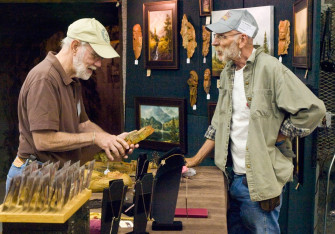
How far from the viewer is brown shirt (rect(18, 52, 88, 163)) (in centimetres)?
283

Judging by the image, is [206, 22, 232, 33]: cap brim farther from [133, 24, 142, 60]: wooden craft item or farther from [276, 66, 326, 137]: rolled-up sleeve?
[133, 24, 142, 60]: wooden craft item

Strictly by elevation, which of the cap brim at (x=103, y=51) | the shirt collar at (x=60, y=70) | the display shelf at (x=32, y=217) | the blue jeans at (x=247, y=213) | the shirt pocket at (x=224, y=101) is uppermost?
the cap brim at (x=103, y=51)

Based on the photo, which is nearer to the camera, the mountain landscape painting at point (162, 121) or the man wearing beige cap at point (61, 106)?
the man wearing beige cap at point (61, 106)

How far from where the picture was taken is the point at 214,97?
5.77m

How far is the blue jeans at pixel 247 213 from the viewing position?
3342 mm

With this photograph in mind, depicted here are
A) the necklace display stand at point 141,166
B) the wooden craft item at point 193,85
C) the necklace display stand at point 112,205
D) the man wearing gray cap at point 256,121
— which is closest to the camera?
the necklace display stand at point 112,205

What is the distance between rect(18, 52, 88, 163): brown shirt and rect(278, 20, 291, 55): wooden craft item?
8.81 ft

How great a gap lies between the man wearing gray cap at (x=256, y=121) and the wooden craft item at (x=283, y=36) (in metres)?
1.69

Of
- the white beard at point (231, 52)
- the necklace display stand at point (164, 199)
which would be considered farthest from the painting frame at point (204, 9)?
the necklace display stand at point (164, 199)

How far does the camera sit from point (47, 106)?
285cm

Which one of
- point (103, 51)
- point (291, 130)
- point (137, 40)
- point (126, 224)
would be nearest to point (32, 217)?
point (126, 224)

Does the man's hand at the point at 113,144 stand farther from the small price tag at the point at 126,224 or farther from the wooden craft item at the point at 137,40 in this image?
the wooden craft item at the point at 137,40

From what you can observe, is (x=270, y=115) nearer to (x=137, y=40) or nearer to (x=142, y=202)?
(x=142, y=202)

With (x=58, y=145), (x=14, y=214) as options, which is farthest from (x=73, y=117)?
(x=14, y=214)
